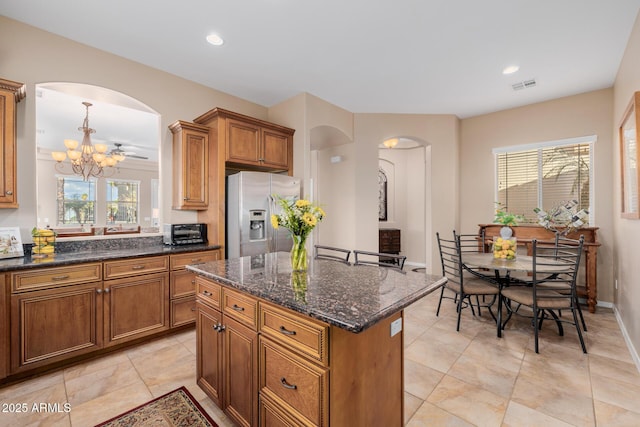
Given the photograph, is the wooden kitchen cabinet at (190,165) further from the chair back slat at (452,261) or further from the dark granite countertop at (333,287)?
the chair back slat at (452,261)

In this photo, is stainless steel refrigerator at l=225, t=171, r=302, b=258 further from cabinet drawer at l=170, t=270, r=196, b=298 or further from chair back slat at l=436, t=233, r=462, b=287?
chair back slat at l=436, t=233, r=462, b=287

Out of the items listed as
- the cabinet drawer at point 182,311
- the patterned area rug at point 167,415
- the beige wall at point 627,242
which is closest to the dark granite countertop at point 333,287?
the patterned area rug at point 167,415

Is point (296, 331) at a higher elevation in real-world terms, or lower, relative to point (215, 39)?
lower

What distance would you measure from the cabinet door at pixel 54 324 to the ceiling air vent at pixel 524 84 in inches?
203

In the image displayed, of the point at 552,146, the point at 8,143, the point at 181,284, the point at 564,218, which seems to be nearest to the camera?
the point at 8,143

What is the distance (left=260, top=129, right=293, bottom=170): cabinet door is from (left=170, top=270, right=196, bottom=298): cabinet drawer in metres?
1.61

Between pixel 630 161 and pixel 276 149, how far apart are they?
12.0ft

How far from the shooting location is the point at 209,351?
5.95 feet

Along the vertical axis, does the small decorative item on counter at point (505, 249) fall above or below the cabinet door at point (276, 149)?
below

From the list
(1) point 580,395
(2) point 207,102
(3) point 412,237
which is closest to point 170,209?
(2) point 207,102

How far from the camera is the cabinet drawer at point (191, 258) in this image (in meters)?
2.89

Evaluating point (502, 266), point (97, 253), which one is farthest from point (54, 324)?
point (502, 266)

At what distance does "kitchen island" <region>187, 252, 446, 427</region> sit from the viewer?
1.11 meters

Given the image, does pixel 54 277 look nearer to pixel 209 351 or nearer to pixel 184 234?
pixel 184 234
